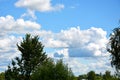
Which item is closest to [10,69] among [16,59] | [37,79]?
[16,59]

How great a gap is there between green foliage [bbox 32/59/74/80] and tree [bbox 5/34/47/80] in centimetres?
1569

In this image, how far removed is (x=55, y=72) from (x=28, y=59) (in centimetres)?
2010

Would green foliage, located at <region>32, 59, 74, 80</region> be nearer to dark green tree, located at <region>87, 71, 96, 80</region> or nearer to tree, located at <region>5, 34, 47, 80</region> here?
tree, located at <region>5, 34, 47, 80</region>

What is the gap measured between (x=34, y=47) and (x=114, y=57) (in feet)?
116

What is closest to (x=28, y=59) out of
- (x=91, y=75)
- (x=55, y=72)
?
(x=55, y=72)

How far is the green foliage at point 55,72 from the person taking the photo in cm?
6172

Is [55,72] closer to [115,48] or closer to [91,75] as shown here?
[115,48]

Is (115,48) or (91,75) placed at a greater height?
(91,75)

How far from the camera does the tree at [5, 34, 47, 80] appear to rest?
8106cm

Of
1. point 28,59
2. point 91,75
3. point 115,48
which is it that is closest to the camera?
point 115,48

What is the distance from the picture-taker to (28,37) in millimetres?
88438

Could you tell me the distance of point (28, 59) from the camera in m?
81.7

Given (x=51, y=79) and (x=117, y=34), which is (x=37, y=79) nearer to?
(x=51, y=79)

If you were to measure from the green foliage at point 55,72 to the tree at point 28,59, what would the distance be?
51.5 feet
